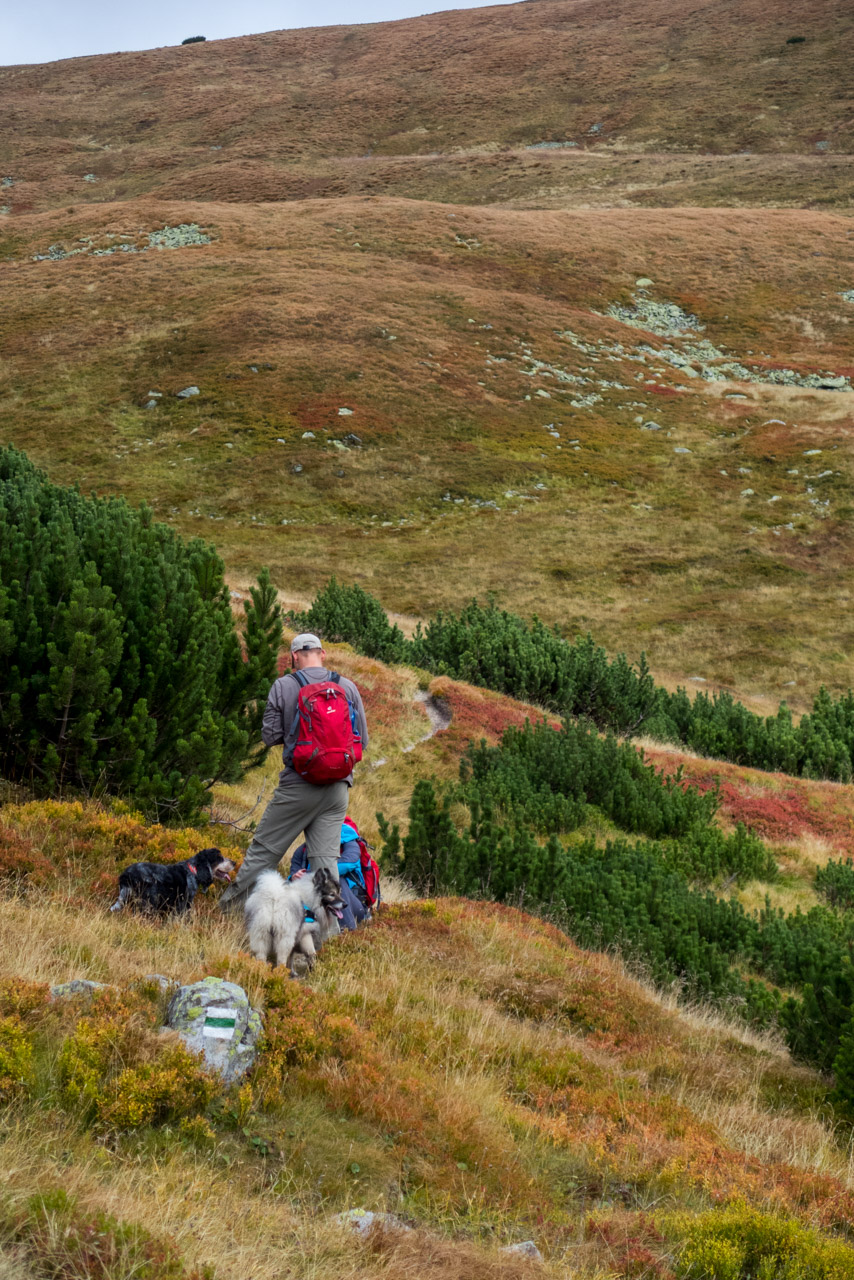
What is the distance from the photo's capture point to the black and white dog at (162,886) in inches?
214

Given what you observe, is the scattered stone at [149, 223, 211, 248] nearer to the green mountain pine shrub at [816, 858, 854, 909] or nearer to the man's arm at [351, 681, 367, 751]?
the green mountain pine shrub at [816, 858, 854, 909]

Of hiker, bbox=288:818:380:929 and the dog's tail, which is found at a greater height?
the dog's tail

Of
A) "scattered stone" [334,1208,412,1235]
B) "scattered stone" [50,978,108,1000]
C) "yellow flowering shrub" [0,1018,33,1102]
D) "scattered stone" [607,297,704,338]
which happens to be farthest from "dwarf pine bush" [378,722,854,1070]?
"scattered stone" [607,297,704,338]

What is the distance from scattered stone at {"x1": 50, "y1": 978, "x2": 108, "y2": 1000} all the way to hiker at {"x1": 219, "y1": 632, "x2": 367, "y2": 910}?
1.73m

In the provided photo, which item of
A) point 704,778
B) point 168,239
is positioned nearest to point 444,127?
point 168,239

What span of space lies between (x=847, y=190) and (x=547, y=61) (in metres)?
43.0

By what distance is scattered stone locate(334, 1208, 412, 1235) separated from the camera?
9.61ft

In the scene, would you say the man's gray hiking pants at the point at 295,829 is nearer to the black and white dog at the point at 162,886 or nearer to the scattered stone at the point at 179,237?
the black and white dog at the point at 162,886

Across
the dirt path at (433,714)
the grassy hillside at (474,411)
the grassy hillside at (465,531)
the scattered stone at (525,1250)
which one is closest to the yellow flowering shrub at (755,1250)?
the grassy hillside at (465,531)

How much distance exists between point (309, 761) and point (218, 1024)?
196 centimetres

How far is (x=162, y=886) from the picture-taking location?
5531mm

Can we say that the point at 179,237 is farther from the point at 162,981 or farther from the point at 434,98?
the point at 162,981

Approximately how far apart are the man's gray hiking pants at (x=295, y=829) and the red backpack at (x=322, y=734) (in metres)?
0.18

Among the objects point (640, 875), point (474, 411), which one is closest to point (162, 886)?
point (640, 875)
